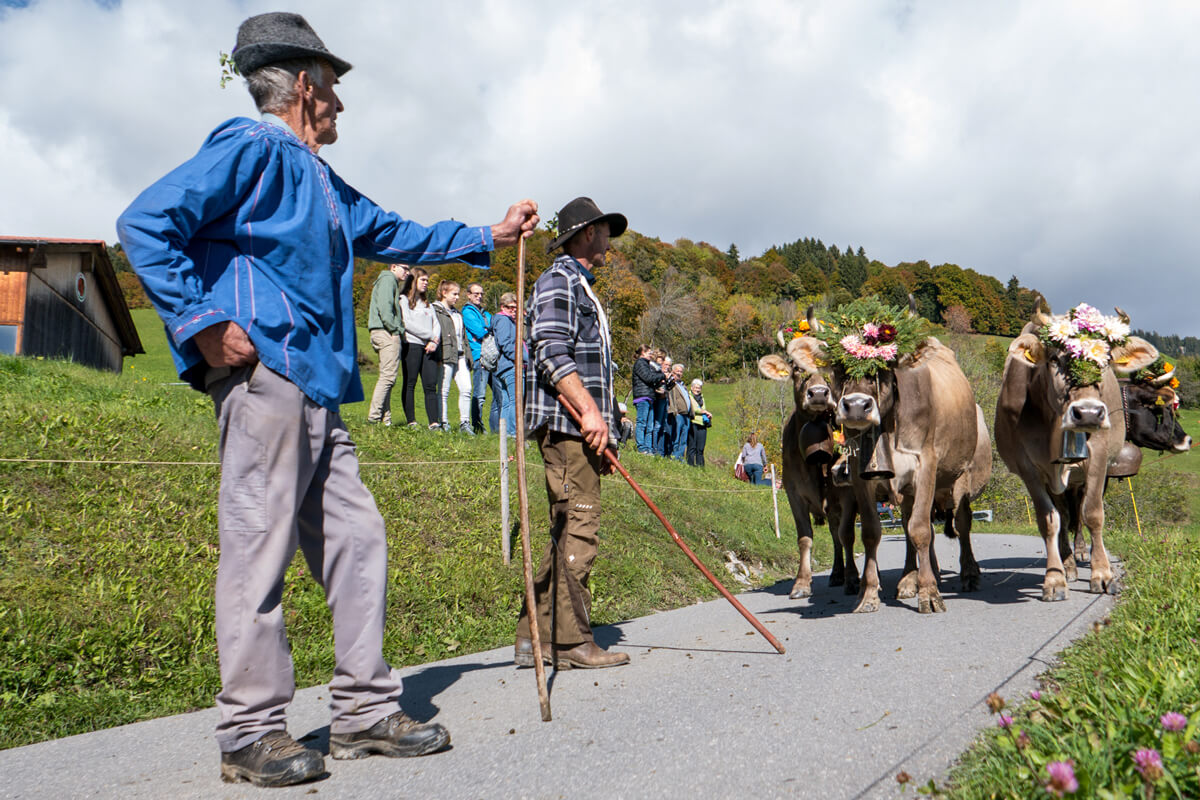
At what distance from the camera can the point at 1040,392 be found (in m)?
7.88

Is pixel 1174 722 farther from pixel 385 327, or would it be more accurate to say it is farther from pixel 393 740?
pixel 385 327

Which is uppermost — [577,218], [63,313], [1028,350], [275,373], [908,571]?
[63,313]

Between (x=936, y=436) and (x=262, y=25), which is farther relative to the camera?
(x=936, y=436)

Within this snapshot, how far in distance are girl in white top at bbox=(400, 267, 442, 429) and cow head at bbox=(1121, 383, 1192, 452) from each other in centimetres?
827

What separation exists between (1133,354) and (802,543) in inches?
125

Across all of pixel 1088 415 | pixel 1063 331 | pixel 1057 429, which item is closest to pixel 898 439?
pixel 1088 415

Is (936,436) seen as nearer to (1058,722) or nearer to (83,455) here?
(1058,722)

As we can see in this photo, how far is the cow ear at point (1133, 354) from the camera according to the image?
7633 millimetres

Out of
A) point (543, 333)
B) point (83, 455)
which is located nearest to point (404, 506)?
point (83, 455)

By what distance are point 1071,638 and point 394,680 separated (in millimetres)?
3679

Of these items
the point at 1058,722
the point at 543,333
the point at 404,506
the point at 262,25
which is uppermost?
the point at 262,25

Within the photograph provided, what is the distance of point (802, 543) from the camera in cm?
822

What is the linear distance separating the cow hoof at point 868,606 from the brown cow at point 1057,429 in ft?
4.59

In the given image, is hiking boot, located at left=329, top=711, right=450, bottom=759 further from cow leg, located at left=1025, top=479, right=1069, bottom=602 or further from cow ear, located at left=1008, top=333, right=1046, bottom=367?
cow ear, located at left=1008, top=333, right=1046, bottom=367
